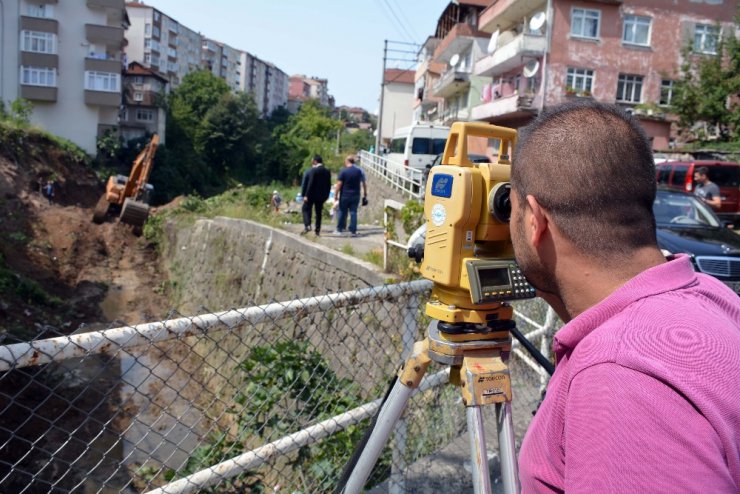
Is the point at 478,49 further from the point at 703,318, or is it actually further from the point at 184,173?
the point at 703,318

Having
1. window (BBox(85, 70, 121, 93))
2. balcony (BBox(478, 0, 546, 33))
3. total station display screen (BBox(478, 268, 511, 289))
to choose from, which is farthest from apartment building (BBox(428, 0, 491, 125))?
total station display screen (BBox(478, 268, 511, 289))

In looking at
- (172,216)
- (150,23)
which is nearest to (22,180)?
(172,216)

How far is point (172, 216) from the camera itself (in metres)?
20.4

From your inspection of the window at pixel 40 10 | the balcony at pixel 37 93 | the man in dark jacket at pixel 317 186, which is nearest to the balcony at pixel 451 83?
the balcony at pixel 37 93

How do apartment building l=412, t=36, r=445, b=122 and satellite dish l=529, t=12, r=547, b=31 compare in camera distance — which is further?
apartment building l=412, t=36, r=445, b=122

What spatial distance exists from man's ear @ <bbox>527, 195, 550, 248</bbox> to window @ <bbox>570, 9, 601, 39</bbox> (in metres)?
27.6

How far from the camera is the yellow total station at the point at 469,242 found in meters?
1.93

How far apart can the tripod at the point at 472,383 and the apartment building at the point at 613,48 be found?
25.0 metres

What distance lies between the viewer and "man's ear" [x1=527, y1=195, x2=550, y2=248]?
4.06 ft

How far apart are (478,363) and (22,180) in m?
25.7

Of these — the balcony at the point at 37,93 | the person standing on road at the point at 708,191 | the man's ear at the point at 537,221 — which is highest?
the balcony at the point at 37,93

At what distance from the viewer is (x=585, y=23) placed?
26.0 meters

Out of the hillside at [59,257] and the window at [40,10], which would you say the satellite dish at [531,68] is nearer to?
the hillside at [59,257]

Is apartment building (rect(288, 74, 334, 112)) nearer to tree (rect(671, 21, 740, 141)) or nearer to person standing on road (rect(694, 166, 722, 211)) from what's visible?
tree (rect(671, 21, 740, 141))
